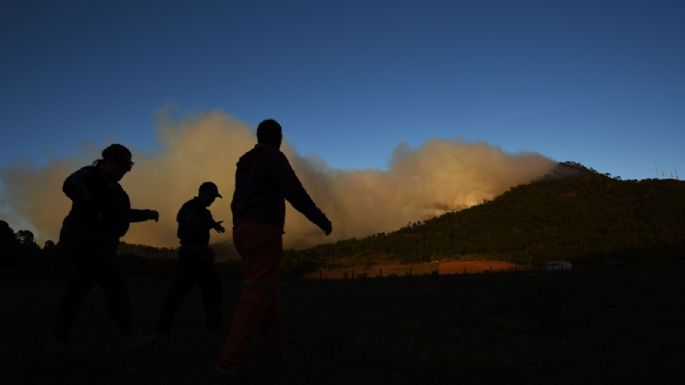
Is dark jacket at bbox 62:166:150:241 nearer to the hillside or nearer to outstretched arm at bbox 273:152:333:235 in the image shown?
outstretched arm at bbox 273:152:333:235

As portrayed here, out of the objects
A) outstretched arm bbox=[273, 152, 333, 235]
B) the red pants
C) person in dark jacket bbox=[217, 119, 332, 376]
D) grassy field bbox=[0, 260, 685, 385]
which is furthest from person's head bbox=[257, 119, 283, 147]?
grassy field bbox=[0, 260, 685, 385]

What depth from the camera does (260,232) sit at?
3.87 metres

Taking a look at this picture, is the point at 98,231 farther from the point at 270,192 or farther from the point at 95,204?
the point at 270,192

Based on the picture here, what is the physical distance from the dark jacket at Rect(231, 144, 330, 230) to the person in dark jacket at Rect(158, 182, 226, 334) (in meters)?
2.47

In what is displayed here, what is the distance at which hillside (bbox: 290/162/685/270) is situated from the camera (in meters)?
78.8

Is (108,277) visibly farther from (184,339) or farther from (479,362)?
(479,362)

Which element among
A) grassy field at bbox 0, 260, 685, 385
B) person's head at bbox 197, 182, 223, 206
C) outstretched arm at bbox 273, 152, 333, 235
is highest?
person's head at bbox 197, 182, 223, 206

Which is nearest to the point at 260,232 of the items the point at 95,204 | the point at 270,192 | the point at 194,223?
the point at 270,192

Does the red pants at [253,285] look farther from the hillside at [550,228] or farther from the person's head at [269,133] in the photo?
the hillside at [550,228]

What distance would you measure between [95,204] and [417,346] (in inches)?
129

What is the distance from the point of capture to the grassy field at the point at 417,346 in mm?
4020

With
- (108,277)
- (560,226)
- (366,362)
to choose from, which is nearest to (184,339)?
(108,277)

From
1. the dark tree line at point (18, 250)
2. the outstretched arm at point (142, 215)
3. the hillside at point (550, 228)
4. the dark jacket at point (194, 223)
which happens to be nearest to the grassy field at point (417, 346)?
the dark jacket at point (194, 223)

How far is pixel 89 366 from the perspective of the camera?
4402 millimetres
